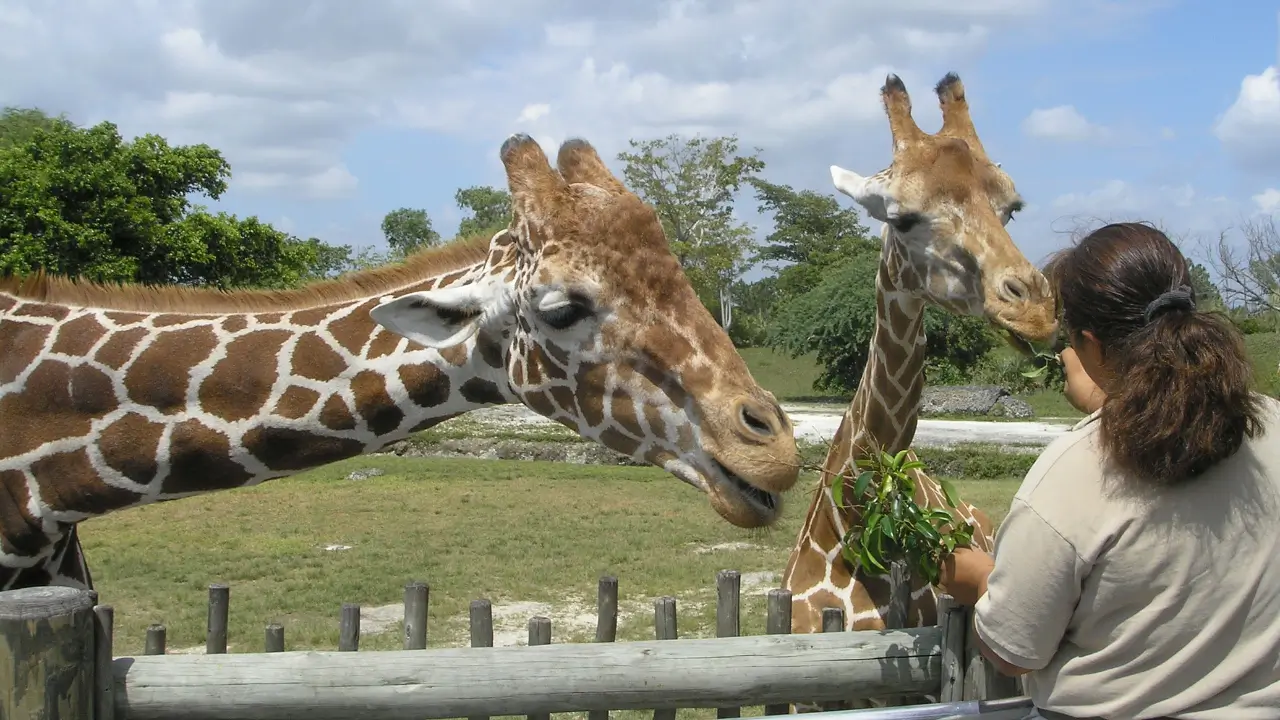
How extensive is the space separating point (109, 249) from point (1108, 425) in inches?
768

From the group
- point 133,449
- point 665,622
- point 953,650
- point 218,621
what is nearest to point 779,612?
point 665,622

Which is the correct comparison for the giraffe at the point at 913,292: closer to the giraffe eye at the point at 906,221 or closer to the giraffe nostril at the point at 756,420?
the giraffe eye at the point at 906,221

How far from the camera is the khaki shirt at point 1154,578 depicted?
2.14 metres

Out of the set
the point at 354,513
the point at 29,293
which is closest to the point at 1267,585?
the point at 29,293

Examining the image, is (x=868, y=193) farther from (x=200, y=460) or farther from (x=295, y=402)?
(x=200, y=460)

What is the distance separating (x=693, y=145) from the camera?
4281 centimetres

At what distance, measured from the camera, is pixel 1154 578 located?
2156 mm

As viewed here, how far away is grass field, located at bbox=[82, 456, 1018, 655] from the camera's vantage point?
332 inches

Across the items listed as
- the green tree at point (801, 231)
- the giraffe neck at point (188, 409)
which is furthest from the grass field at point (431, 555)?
the green tree at point (801, 231)

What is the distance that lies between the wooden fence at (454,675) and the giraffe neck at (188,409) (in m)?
0.66

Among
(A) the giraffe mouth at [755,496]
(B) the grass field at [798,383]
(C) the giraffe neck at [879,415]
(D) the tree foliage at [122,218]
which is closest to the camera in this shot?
(A) the giraffe mouth at [755,496]

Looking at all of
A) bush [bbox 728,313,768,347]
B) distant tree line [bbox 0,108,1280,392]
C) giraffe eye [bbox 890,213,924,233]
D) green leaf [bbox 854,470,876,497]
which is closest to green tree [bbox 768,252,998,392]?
distant tree line [bbox 0,108,1280,392]

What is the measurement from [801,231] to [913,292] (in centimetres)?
5861

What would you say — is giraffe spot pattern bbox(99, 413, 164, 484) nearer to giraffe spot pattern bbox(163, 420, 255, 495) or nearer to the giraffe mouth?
giraffe spot pattern bbox(163, 420, 255, 495)
